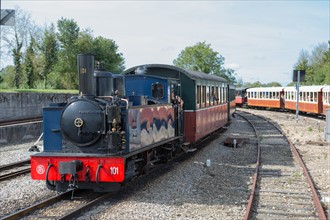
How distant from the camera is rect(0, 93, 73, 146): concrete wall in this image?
17484mm

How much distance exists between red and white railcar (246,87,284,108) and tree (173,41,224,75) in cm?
2791

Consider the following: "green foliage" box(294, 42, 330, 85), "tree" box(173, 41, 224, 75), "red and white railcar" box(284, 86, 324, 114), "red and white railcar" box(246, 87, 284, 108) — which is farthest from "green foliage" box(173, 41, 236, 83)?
"red and white railcar" box(284, 86, 324, 114)

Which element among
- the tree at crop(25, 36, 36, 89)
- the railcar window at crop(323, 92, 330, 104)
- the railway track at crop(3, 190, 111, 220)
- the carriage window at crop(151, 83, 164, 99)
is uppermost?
the tree at crop(25, 36, 36, 89)

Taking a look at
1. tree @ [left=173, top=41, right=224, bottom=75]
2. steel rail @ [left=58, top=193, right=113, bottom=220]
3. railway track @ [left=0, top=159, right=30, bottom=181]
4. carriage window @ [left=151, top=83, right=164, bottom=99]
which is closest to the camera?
steel rail @ [left=58, top=193, right=113, bottom=220]

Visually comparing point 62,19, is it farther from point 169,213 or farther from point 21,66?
point 169,213

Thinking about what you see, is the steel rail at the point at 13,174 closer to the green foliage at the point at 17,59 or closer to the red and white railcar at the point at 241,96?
the green foliage at the point at 17,59

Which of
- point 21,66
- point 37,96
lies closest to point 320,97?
point 37,96

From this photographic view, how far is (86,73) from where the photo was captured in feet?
26.3

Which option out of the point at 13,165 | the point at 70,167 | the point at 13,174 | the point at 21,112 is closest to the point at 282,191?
the point at 70,167

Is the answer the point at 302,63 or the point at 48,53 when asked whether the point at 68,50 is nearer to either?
the point at 48,53

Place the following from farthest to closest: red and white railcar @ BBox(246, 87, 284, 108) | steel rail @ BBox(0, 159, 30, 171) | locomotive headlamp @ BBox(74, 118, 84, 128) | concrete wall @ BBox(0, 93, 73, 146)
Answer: red and white railcar @ BBox(246, 87, 284, 108)
concrete wall @ BBox(0, 93, 73, 146)
steel rail @ BBox(0, 159, 30, 171)
locomotive headlamp @ BBox(74, 118, 84, 128)

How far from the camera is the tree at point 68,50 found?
53.5m

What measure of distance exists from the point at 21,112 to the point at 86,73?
63.4 ft

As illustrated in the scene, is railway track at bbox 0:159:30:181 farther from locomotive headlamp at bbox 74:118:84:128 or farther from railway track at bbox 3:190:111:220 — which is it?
locomotive headlamp at bbox 74:118:84:128
